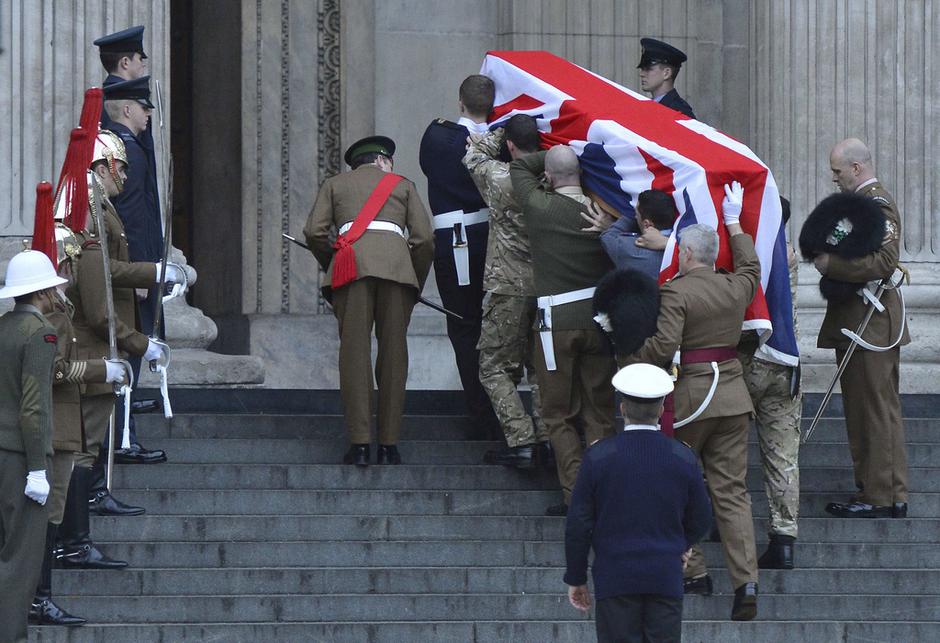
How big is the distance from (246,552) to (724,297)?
2527 millimetres

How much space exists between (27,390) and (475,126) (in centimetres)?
323

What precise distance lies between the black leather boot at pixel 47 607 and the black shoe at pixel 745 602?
287cm

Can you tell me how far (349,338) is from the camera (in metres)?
10.5

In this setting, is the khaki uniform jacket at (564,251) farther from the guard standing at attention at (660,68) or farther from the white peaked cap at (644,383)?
the white peaked cap at (644,383)

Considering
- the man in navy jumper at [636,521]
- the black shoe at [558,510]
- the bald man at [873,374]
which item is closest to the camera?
the man in navy jumper at [636,521]

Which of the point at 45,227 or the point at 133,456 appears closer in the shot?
the point at 45,227

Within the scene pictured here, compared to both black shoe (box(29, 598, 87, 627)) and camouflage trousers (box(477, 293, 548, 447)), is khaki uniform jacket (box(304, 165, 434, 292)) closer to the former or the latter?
camouflage trousers (box(477, 293, 548, 447))

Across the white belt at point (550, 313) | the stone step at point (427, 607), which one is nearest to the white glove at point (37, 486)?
the stone step at point (427, 607)

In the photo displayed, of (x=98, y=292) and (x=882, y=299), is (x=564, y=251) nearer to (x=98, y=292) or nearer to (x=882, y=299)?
(x=882, y=299)

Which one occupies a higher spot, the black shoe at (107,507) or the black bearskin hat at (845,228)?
the black bearskin hat at (845,228)

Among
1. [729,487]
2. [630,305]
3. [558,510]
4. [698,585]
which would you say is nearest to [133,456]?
[558,510]

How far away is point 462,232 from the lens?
1077cm

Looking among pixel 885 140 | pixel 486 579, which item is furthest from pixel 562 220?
pixel 885 140

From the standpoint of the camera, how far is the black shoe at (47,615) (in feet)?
28.9
